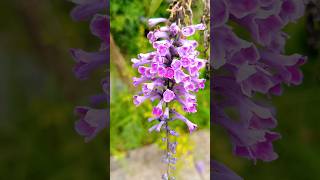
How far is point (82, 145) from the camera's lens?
3.62ft

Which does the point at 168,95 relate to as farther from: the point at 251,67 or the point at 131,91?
the point at 131,91

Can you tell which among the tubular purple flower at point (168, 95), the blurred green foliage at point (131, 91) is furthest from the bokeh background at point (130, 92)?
the tubular purple flower at point (168, 95)

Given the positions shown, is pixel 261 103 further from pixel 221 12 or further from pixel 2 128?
pixel 2 128

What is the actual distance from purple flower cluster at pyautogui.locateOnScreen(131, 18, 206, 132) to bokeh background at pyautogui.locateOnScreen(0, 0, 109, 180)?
0.23m

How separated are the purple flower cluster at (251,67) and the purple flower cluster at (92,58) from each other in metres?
0.18

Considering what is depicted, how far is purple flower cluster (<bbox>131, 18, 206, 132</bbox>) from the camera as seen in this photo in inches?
32.2

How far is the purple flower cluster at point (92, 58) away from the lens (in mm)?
923

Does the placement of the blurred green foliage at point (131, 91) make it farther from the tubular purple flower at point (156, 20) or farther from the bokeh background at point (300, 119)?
the bokeh background at point (300, 119)

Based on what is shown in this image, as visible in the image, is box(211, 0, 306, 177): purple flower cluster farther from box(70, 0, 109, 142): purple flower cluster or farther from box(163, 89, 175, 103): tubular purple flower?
box(70, 0, 109, 142): purple flower cluster

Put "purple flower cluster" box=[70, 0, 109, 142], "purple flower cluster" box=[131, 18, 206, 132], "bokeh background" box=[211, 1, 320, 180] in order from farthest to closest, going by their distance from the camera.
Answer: "bokeh background" box=[211, 1, 320, 180] < "purple flower cluster" box=[70, 0, 109, 142] < "purple flower cluster" box=[131, 18, 206, 132]

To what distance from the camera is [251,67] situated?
2.81ft

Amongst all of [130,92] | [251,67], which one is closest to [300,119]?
[130,92]

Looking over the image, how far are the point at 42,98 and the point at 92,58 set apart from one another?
21cm

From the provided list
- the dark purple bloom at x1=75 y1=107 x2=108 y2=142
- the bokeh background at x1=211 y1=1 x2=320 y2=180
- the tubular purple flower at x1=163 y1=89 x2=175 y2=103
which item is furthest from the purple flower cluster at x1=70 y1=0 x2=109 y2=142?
the bokeh background at x1=211 y1=1 x2=320 y2=180
